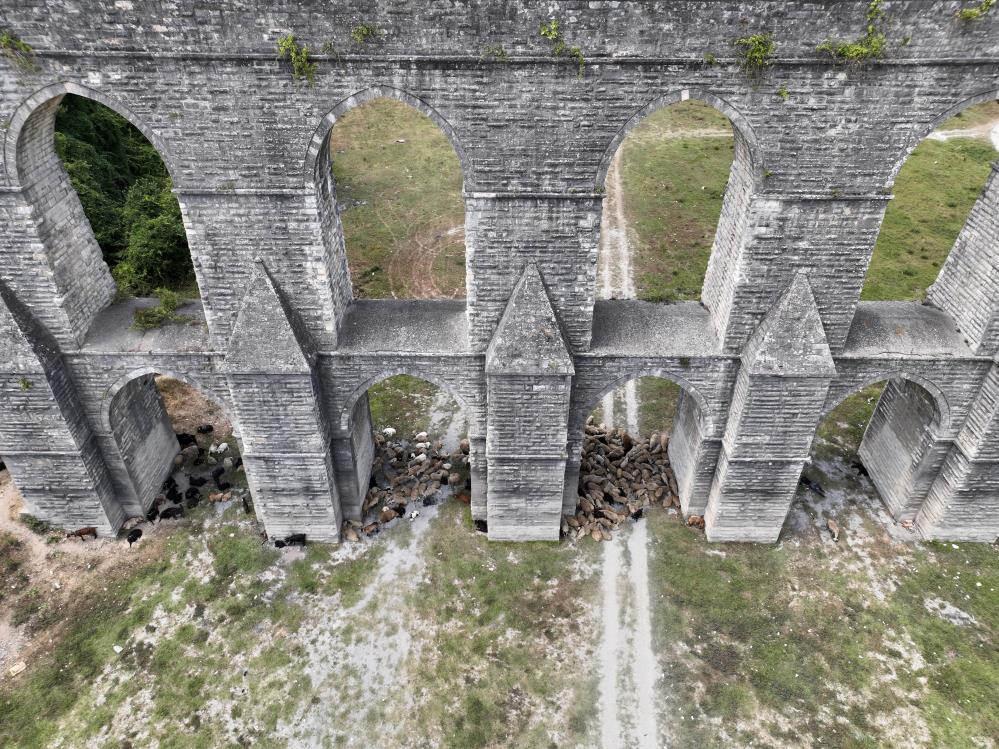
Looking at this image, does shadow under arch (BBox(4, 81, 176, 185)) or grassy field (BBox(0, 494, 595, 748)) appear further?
grassy field (BBox(0, 494, 595, 748))

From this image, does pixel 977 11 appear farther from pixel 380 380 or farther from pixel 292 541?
pixel 292 541

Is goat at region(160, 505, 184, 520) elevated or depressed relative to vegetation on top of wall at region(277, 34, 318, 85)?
depressed

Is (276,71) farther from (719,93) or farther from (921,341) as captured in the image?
(921,341)

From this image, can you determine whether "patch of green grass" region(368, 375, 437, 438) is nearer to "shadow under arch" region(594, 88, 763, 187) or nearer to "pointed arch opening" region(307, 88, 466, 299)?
"pointed arch opening" region(307, 88, 466, 299)

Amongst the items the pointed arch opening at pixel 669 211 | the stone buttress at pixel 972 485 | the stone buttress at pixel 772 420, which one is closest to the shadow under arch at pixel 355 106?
the pointed arch opening at pixel 669 211

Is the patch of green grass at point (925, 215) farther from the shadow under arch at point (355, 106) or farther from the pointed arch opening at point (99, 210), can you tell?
the pointed arch opening at point (99, 210)

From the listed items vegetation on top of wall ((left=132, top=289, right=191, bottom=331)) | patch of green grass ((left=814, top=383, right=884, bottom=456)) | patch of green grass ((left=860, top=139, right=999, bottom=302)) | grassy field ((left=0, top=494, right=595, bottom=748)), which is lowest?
grassy field ((left=0, top=494, right=595, bottom=748))

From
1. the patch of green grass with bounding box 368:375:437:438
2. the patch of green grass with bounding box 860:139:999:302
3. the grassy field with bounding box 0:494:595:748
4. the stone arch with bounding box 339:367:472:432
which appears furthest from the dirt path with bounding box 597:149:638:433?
the patch of green grass with bounding box 860:139:999:302

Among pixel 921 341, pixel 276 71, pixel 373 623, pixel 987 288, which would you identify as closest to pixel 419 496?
pixel 373 623
